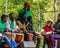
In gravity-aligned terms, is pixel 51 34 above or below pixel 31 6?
above

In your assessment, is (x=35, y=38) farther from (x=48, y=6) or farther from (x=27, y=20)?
(x=48, y=6)

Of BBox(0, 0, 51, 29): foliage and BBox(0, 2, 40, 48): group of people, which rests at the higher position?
BBox(0, 2, 40, 48): group of people

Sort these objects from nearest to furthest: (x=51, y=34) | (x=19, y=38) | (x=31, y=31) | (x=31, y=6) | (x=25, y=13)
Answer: (x=19, y=38) → (x=51, y=34) → (x=31, y=31) → (x=25, y=13) → (x=31, y=6)

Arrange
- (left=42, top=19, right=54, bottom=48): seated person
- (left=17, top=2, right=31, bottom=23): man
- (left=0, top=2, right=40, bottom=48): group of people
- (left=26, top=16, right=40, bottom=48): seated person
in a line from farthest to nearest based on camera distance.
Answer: (left=17, top=2, right=31, bottom=23): man → (left=26, top=16, right=40, bottom=48): seated person → (left=42, top=19, right=54, bottom=48): seated person → (left=0, top=2, right=40, bottom=48): group of people

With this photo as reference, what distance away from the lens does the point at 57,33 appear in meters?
10.0

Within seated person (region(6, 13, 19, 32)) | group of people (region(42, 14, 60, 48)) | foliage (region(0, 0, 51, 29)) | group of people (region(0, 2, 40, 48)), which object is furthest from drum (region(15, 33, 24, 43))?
foliage (region(0, 0, 51, 29))

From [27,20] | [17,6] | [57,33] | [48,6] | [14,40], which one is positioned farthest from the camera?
[48,6]

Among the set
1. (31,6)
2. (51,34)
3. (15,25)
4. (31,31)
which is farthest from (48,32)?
(31,6)

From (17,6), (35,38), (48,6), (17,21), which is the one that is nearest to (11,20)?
(17,21)

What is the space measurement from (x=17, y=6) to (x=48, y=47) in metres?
10.9

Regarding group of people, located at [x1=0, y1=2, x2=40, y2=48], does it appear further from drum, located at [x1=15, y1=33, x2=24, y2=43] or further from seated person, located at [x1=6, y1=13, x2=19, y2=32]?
drum, located at [x1=15, y1=33, x2=24, y2=43]

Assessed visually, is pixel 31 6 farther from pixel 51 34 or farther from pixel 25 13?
pixel 51 34

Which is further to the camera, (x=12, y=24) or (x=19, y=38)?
(x=12, y=24)

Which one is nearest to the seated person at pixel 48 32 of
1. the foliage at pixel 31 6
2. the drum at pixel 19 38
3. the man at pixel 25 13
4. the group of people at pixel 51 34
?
the group of people at pixel 51 34
